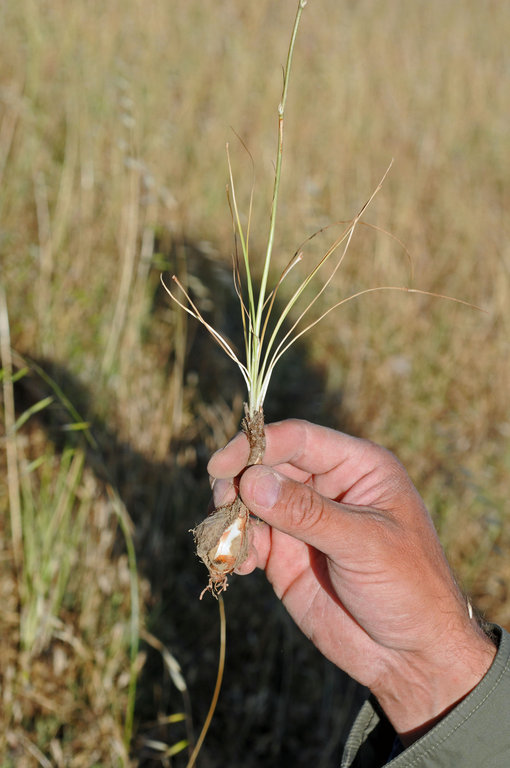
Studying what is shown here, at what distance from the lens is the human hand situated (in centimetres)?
104

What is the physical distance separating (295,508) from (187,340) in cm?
165

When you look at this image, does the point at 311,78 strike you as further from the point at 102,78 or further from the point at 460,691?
the point at 460,691

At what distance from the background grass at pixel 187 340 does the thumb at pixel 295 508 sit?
20.7 inches

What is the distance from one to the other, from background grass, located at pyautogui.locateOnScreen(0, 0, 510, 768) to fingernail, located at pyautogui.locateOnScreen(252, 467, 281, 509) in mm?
530

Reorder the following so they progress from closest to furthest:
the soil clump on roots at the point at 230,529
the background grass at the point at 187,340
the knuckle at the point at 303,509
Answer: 1. the knuckle at the point at 303,509
2. the soil clump on roots at the point at 230,529
3. the background grass at the point at 187,340

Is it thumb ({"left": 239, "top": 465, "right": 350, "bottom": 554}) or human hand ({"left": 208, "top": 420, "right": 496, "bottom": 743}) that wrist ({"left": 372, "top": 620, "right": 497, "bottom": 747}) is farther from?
thumb ({"left": 239, "top": 465, "right": 350, "bottom": 554})

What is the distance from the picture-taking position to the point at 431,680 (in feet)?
3.95

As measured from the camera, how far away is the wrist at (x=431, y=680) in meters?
1.17

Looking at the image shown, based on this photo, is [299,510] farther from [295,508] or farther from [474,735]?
[474,735]

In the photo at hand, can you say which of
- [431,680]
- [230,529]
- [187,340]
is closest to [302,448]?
[230,529]

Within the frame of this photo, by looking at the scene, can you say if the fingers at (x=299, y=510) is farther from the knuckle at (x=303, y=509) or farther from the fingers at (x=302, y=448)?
the fingers at (x=302, y=448)

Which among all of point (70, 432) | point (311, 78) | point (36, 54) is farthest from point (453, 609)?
point (311, 78)

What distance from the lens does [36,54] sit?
2.59m

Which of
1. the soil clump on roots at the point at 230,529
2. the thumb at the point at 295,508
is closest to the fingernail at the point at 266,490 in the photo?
the thumb at the point at 295,508
